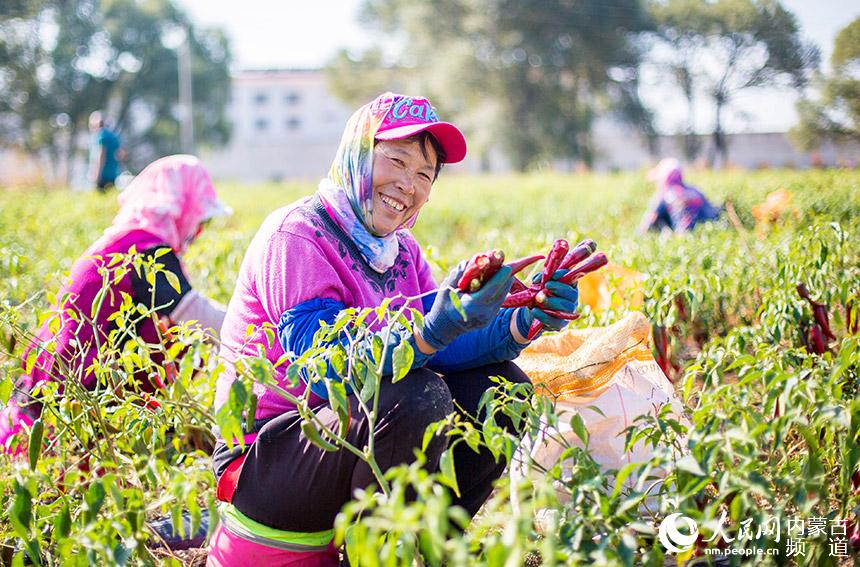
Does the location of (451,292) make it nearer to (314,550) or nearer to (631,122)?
(314,550)

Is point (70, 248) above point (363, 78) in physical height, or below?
below

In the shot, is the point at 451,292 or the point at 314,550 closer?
the point at 451,292

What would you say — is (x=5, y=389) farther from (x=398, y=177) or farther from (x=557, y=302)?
(x=557, y=302)

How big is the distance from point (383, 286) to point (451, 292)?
2.04ft

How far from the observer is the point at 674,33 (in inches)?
1414

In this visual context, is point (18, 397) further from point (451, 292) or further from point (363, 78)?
point (363, 78)

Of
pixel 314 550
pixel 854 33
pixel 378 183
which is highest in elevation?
pixel 854 33

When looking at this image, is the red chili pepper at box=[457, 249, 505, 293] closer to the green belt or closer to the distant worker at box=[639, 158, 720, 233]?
the green belt

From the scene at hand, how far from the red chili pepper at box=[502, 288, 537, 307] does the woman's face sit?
0.38 m

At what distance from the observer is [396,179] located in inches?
85.8

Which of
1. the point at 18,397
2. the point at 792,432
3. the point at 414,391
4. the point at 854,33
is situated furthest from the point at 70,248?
the point at 854,33

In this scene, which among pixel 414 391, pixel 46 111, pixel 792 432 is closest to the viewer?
pixel 414 391

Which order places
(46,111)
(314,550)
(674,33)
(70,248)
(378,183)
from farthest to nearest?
(46,111)
(674,33)
(70,248)
(378,183)
(314,550)

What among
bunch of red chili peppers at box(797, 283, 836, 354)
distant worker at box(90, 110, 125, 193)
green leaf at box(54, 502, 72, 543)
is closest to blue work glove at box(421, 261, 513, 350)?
green leaf at box(54, 502, 72, 543)
